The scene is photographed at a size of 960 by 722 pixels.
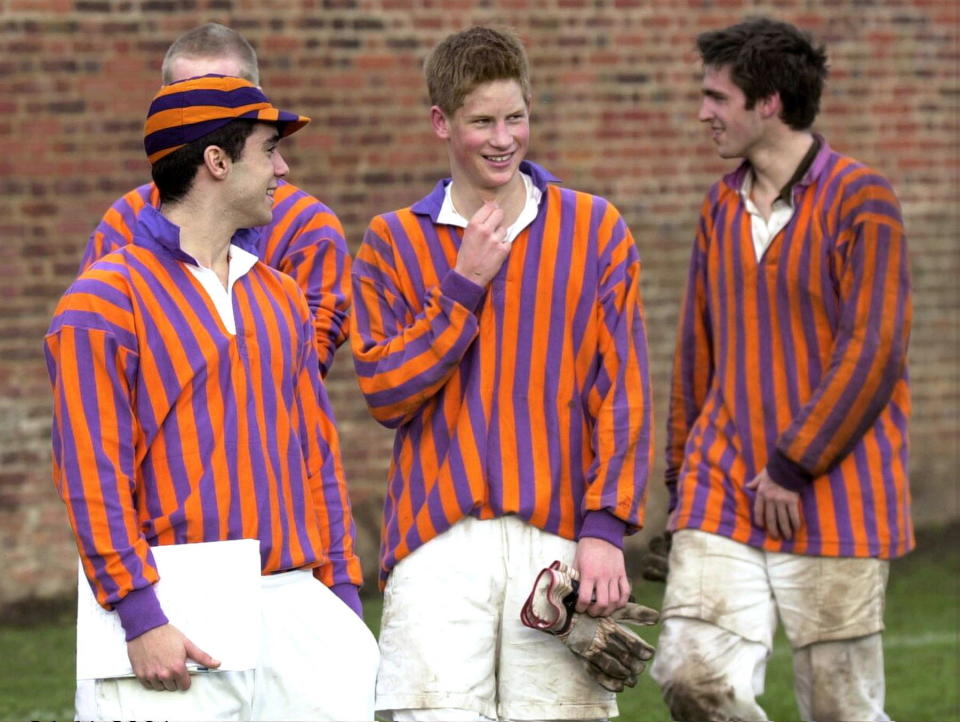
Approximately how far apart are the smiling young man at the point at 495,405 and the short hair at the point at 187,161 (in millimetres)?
702

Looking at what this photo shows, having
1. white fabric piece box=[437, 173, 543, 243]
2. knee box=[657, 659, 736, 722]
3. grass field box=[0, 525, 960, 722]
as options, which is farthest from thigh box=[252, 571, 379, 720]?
grass field box=[0, 525, 960, 722]

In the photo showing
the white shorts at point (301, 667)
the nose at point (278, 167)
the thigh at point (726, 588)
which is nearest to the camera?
the white shorts at point (301, 667)

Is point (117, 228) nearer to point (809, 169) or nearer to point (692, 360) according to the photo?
point (692, 360)

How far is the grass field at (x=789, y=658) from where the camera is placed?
705cm

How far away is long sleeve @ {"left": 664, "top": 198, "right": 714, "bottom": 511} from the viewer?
5727 mm

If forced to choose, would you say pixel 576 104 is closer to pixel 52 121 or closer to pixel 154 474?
pixel 52 121

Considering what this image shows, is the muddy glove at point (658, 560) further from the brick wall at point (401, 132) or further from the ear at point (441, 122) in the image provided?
the brick wall at point (401, 132)

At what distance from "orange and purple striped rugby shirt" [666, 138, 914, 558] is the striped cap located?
6.33 ft

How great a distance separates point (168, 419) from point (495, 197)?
4.07 ft

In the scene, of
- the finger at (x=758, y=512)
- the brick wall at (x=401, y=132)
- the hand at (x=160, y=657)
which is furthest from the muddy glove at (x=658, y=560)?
the brick wall at (x=401, y=132)

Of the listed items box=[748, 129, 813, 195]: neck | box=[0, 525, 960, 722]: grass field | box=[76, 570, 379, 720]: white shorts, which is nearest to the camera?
box=[76, 570, 379, 720]: white shorts

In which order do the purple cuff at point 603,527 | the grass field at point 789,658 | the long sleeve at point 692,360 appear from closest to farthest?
the purple cuff at point 603,527 → the long sleeve at point 692,360 → the grass field at point 789,658

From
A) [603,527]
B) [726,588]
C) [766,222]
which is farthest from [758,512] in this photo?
[603,527]

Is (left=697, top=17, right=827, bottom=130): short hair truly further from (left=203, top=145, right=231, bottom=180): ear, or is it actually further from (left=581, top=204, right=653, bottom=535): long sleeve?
(left=203, top=145, right=231, bottom=180): ear
